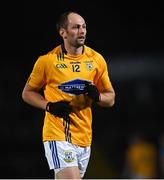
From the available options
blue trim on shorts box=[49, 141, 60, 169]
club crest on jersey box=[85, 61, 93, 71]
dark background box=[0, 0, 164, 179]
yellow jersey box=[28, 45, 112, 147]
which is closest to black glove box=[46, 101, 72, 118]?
yellow jersey box=[28, 45, 112, 147]

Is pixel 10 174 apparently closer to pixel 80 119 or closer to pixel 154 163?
pixel 154 163

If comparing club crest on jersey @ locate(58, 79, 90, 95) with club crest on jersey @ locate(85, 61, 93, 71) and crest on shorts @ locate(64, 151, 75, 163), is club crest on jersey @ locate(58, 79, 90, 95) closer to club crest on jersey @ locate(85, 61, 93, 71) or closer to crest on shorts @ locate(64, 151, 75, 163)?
club crest on jersey @ locate(85, 61, 93, 71)

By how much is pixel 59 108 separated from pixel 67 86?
234 mm

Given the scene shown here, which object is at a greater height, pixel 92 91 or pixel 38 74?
pixel 38 74

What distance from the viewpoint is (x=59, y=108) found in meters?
5.97

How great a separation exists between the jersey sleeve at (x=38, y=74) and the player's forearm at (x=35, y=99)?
76 millimetres

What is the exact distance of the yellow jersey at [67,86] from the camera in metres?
6.11

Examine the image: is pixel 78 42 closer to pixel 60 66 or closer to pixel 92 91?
pixel 60 66

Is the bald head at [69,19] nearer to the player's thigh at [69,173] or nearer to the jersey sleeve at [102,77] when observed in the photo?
the jersey sleeve at [102,77]

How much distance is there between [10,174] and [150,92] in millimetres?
4845

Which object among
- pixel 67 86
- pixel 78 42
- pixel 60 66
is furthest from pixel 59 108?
pixel 78 42

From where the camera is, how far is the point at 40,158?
1404 cm

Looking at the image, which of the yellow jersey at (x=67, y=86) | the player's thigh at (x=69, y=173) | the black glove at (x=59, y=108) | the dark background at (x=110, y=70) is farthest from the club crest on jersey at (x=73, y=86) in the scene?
the dark background at (x=110, y=70)

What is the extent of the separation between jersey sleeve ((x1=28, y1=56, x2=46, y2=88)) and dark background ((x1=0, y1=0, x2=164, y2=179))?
6.35 m
